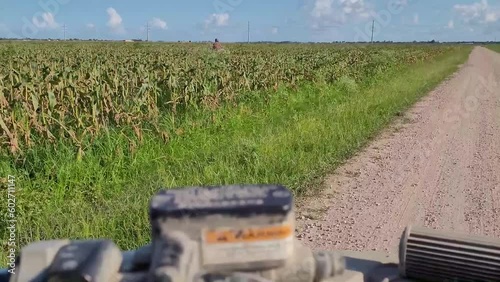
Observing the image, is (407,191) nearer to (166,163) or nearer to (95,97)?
(166,163)

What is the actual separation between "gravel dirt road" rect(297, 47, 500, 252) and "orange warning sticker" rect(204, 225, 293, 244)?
9.27ft

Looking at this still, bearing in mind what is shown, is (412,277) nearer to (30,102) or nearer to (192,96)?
(30,102)

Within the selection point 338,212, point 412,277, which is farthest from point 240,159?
point 412,277

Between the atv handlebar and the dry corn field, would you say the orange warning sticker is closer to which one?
the atv handlebar

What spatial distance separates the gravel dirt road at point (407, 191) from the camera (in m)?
4.79

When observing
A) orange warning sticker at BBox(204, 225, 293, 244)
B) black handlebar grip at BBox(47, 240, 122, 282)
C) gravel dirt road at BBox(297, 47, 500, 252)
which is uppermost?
orange warning sticker at BBox(204, 225, 293, 244)

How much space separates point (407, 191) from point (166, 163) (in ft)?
9.12

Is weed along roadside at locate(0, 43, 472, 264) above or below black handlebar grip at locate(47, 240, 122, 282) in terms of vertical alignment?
below

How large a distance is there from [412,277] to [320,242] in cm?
218

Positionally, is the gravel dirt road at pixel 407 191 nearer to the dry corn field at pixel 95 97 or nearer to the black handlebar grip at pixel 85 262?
the dry corn field at pixel 95 97

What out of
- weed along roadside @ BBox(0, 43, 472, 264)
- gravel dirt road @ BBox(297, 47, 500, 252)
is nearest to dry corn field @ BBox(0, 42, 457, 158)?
weed along roadside @ BBox(0, 43, 472, 264)

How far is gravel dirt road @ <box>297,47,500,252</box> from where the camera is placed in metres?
4.79

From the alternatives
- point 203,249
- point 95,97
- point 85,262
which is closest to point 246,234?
point 203,249

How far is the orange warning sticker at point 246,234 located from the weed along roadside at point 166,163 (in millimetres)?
2620
